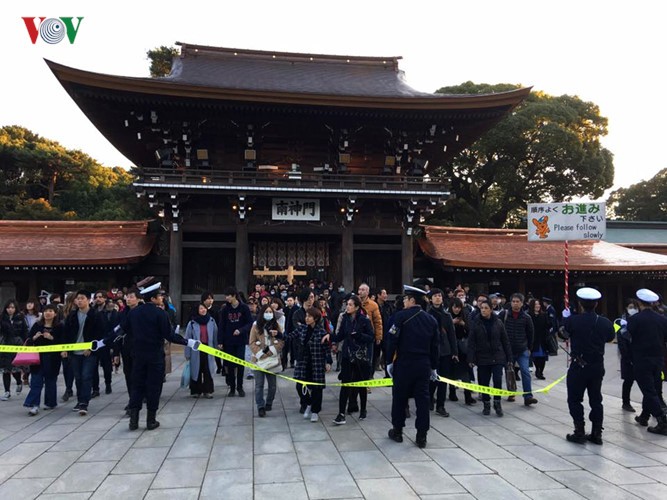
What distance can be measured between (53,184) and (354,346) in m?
40.0

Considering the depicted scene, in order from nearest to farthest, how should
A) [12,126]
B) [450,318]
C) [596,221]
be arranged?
[450,318], [596,221], [12,126]

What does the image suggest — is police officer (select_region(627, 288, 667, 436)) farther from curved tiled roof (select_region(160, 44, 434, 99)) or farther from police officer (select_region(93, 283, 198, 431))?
curved tiled roof (select_region(160, 44, 434, 99))

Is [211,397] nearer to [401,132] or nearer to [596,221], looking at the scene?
[596,221]

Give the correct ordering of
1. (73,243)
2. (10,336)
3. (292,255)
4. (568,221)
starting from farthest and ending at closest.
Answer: (292,255) < (73,243) < (568,221) < (10,336)

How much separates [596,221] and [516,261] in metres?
9.91

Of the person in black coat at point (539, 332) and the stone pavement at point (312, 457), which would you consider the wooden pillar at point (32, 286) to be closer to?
the stone pavement at point (312, 457)

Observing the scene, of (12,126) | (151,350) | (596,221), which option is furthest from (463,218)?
(12,126)

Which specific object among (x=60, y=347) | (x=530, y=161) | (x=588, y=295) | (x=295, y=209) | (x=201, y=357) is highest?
(x=530, y=161)

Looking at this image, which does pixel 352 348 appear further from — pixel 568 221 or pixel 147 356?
pixel 568 221

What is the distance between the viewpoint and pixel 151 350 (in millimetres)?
6066

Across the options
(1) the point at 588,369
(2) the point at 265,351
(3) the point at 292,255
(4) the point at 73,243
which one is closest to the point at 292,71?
(3) the point at 292,255

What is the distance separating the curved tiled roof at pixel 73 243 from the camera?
16.3 metres

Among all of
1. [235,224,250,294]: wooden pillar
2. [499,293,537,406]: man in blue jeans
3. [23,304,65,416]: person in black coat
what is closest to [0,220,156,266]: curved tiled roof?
[235,224,250,294]: wooden pillar

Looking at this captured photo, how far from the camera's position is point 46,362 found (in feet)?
23.5
